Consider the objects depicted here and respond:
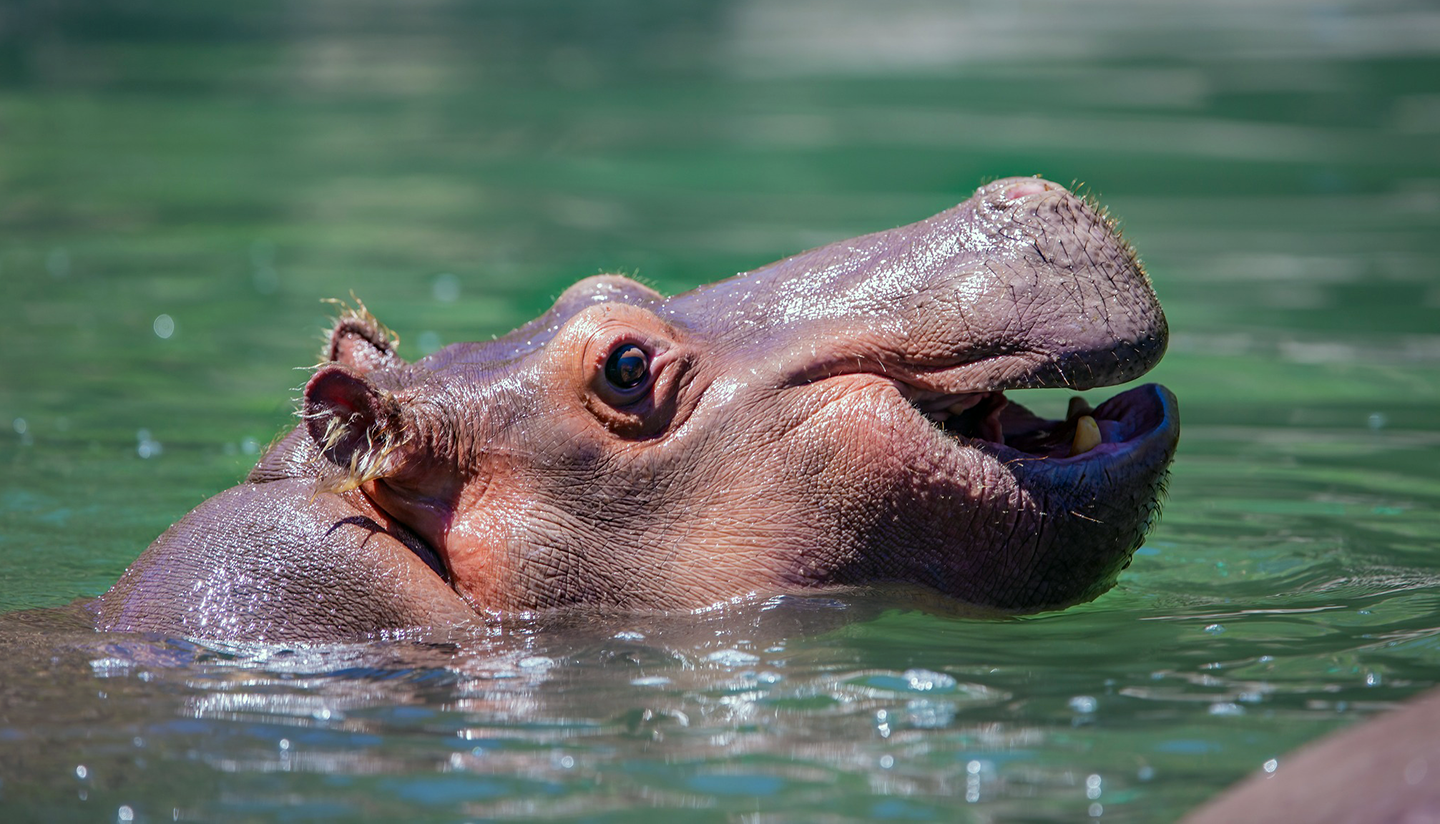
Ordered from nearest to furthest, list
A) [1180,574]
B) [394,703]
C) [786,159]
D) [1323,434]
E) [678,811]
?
[678,811] → [394,703] → [1180,574] → [1323,434] → [786,159]

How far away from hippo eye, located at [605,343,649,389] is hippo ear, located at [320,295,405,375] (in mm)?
983

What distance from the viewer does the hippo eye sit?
5074 mm

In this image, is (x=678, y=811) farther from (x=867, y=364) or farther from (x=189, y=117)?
(x=189, y=117)

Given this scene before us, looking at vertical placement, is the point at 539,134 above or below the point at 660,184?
above

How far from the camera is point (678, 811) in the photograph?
4.16 metres

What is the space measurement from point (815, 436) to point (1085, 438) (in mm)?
797

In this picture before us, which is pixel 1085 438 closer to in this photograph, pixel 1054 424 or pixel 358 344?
pixel 1054 424

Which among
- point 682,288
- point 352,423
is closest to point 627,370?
point 352,423

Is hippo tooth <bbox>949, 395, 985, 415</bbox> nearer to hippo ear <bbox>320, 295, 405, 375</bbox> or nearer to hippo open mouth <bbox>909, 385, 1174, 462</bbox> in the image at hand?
hippo open mouth <bbox>909, 385, 1174, 462</bbox>

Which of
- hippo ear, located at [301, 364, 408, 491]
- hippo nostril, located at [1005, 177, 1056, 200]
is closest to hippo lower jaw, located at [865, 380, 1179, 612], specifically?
hippo nostril, located at [1005, 177, 1056, 200]

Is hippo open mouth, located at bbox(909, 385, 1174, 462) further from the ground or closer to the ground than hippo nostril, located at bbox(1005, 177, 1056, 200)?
closer to the ground

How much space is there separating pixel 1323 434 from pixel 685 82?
15.7 meters

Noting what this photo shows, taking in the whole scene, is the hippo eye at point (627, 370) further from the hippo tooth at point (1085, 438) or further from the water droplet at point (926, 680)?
the hippo tooth at point (1085, 438)

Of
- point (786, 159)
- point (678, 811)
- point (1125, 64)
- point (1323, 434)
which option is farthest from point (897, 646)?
point (1125, 64)
